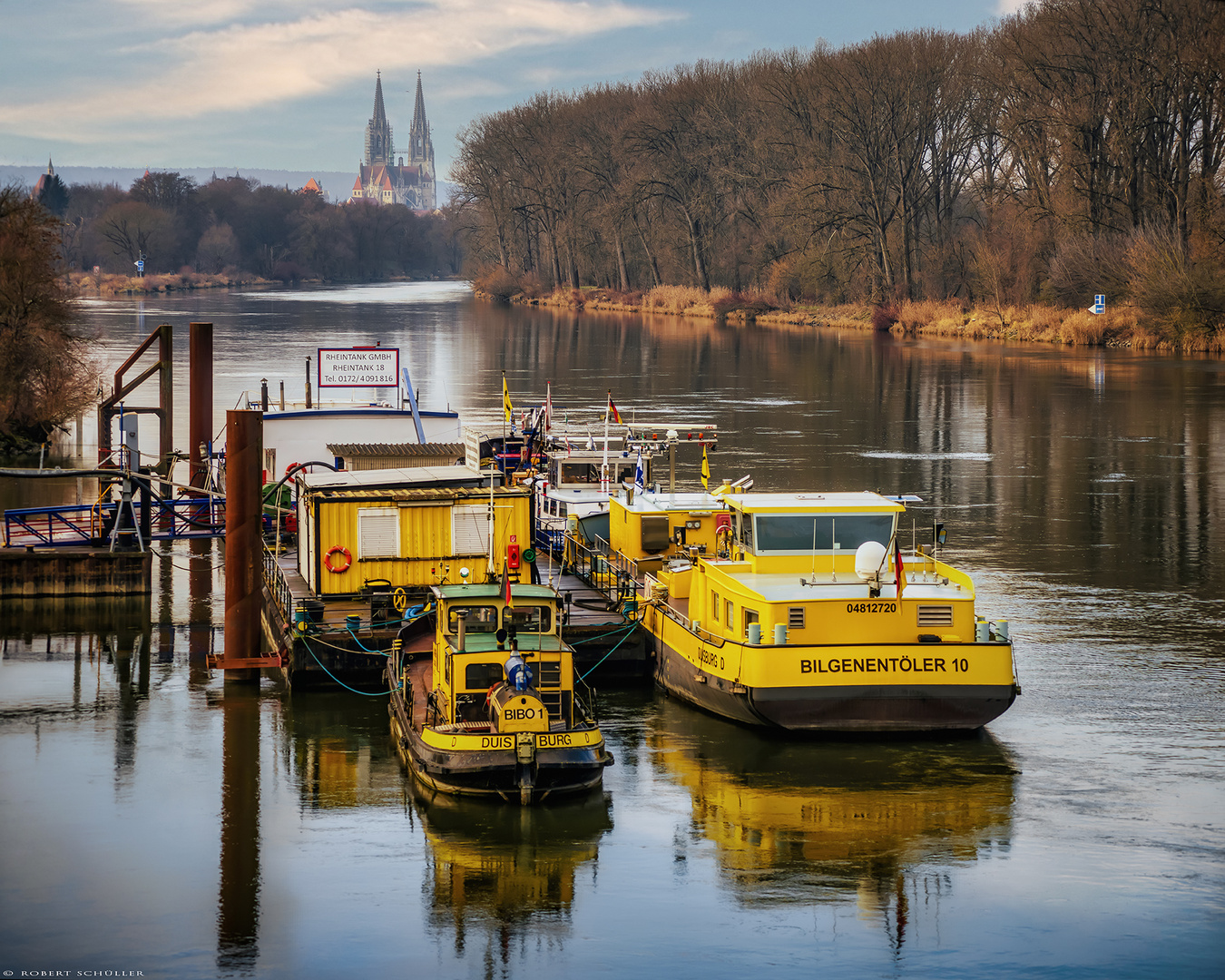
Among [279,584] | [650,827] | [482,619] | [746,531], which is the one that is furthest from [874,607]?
[279,584]

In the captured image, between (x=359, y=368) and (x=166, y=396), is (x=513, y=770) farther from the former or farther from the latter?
(x=166, y=396)

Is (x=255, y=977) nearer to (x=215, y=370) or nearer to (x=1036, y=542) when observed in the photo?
(x=1036, y=542)

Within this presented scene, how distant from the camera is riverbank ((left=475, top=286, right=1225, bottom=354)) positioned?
104312mm

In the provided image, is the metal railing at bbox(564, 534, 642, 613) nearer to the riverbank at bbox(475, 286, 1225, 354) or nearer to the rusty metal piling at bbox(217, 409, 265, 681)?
the rusty metal piling at bbox(217, 409, 265, 681)

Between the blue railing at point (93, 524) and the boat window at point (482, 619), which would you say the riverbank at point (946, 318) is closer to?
the blue railing at point (93, 524)

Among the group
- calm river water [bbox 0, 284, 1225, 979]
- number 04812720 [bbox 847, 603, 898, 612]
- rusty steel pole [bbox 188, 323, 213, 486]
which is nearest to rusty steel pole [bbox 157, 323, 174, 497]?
rusty steel pole [bbox 188, 323, 213, 486]

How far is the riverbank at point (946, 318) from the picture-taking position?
104312 millimetres

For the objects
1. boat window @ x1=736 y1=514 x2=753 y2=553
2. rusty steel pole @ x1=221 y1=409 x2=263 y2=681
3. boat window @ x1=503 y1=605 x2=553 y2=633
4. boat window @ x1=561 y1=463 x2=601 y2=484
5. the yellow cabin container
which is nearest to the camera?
boat window @ x1=503 y1=605 x2=553 y2=633

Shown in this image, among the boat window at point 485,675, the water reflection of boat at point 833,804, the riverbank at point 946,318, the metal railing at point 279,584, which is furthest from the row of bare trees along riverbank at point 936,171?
the boat window at point 485,675

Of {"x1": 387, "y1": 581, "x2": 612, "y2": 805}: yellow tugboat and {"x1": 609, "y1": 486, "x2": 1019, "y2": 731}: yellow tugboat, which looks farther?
{"x1": 609, "y1": 486, "x2": 1019, "y2": 731}: yellow tugboat

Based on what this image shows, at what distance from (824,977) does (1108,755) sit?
10.4 metres

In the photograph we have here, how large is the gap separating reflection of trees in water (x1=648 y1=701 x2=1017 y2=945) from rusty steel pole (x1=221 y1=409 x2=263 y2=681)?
8.14 meters

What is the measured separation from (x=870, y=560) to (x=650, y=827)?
634cm

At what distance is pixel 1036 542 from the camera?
4562cm
